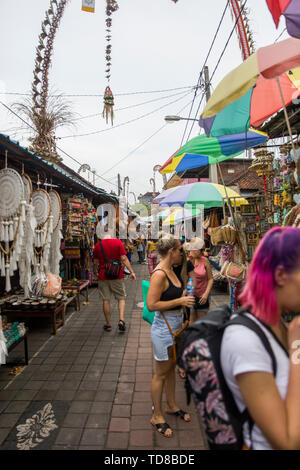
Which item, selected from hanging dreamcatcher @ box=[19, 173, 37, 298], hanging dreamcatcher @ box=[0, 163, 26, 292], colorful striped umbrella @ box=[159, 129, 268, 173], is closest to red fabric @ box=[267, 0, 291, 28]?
colorful striped umbrella @ box=[159, 129, 268, 173]

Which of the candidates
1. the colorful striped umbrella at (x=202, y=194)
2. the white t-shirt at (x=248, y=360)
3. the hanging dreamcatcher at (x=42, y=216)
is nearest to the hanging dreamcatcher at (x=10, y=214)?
the hanging dreamcatcher at (x=42, y=216)

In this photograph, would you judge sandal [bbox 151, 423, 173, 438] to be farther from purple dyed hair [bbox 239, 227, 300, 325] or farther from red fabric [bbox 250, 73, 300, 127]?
red fabric [bbox 250, 73, 300, 127]

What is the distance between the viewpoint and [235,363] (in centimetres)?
107

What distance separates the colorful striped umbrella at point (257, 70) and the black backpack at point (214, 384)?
1838 mm

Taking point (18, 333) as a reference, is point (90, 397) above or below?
below

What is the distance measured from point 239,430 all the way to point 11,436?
252cm

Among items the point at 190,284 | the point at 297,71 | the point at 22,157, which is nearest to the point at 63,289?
the point at 22,157

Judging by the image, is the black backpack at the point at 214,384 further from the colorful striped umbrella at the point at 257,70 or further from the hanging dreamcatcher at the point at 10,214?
the hanging dreamcatcher at the point at 10,214

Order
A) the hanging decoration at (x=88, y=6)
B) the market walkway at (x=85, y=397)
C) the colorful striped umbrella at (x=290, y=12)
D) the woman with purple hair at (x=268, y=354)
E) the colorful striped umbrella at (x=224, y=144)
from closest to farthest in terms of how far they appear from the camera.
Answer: the woman with purple hair at (x=268, y=354) < the colorful striped umbrella at (x=290, y=12) < the market walkway at (x=85, y=397) < the colorful striped umbrella at (x=224, y=144) < the hanging decoration at (x=88, y=6)

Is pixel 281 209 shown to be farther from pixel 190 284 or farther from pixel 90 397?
pixel 90 397

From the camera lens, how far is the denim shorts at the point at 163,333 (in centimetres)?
265

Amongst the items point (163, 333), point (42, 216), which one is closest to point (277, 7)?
point (163, 333)

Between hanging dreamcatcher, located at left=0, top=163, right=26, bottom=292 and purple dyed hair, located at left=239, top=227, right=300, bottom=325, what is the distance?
3.26 m

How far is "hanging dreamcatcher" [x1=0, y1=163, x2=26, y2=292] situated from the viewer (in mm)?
3586
